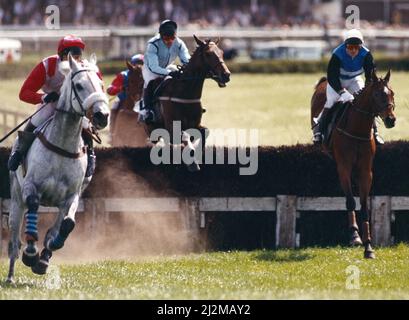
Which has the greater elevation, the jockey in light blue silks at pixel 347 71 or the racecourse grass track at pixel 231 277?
the jockey in light blue silks at pixel 347 71

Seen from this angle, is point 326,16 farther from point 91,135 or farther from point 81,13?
point 91,135

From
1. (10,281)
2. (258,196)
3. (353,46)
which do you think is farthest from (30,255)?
(353,46)

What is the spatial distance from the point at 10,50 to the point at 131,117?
22.2 meters

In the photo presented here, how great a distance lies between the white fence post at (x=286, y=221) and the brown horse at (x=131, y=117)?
4.62m

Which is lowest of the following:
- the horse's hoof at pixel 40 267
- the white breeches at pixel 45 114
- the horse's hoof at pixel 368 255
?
the horse's hoof at pixel 368 255

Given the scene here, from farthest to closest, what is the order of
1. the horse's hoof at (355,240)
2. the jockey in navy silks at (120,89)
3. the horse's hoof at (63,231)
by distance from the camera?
the jockey in navy silks at (120,89), the horse's hoof at (355,240), the horse's hoof at (63,231)

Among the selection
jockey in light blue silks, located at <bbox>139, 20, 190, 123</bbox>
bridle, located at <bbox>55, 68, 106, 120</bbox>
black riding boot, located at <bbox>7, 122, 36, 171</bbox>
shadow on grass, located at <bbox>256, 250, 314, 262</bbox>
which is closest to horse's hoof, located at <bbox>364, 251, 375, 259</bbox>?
shadow on grass, located at <bbox>256, 250, 314, 262</bbox>

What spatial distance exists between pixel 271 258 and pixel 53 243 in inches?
143

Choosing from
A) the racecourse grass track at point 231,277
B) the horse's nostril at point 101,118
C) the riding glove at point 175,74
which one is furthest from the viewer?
the riding glove at point 175,74

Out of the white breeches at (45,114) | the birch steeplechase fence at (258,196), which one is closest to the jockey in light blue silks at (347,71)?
the birch steeplechase fence at (258,196)

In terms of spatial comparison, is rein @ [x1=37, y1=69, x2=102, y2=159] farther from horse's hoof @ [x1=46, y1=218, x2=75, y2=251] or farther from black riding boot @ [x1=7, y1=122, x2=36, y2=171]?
horse's hoof @ [x1=46, y1=218, x2=75, y2=251]

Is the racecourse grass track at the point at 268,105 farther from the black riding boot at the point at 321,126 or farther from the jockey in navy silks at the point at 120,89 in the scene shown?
the black riding boot at the point at 321,126

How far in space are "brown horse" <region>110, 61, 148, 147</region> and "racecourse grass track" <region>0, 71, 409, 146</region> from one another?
4.35 m

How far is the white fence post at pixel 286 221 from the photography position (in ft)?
57.2
